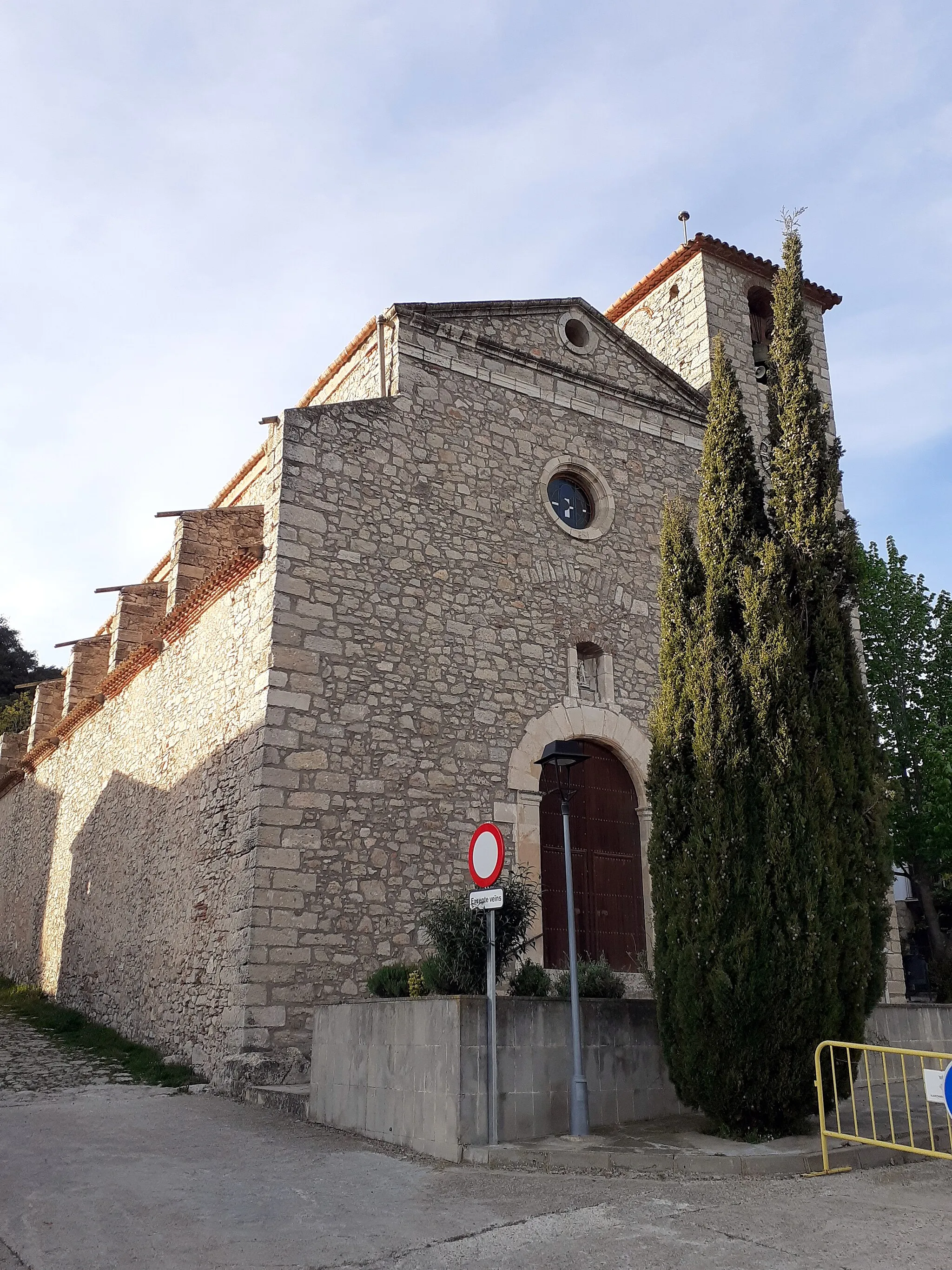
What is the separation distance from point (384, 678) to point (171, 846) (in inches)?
135

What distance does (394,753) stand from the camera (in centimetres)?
1038

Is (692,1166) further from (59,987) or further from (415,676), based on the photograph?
(59,987)

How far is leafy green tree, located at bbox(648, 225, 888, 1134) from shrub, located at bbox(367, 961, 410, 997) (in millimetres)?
1965

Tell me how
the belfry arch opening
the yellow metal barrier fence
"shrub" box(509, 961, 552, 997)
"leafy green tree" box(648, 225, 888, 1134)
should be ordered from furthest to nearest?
the belfry arch opening → "shrub" box(509, 961, 552, 997) → "leafy green tree" box(648, 225, 888, 1134) → the yellow metal barrier fence

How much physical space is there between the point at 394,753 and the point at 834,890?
4.73 meters

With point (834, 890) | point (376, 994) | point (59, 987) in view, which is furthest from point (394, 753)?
point (59, 987)

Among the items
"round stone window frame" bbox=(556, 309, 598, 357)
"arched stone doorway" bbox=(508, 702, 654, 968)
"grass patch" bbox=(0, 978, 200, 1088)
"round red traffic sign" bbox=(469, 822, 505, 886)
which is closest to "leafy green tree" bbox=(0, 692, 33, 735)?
"grass patch" bbox=(0, 978, 200, 1088)

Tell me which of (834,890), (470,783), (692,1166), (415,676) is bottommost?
(692,1166)

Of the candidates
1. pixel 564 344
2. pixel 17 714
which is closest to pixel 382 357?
pixel 564 344

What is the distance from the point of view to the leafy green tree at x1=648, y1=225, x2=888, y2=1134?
6.78 meters

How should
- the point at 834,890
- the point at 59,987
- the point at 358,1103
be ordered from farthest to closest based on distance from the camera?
the point at 59,987
the point at 358,1103
the point at 834,890

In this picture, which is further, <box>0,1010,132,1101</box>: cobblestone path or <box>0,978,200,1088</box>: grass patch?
<box>0,978,200,1088</box>: grass patch

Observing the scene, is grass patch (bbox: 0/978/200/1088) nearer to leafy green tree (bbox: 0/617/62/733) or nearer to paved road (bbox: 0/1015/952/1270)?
paved road (bbox: 0/1015/952/1270)

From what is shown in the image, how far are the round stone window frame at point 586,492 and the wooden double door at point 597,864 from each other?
266 cm
